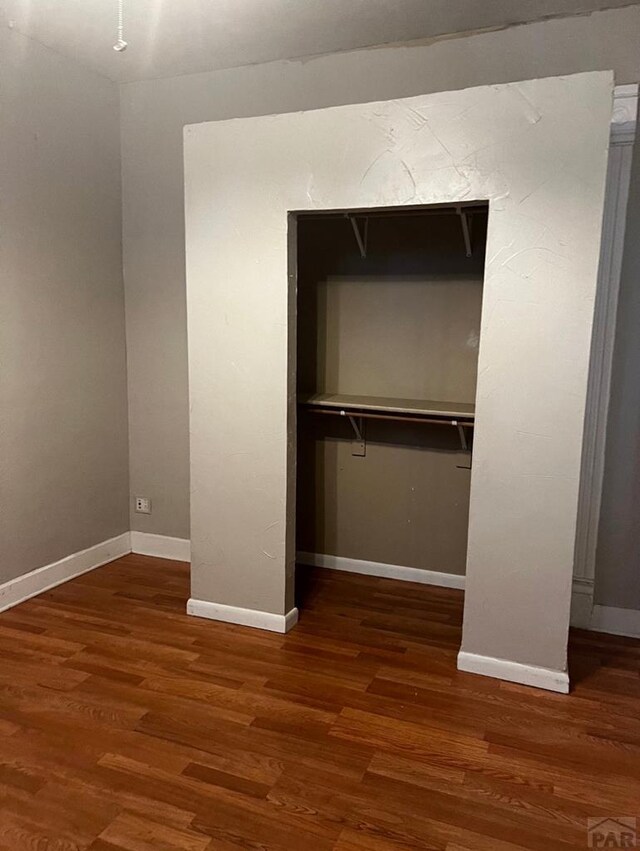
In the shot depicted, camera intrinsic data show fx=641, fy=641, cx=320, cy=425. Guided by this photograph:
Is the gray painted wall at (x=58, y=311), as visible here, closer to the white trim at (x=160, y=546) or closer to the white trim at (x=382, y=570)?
the white trim at (x=160, y=546)

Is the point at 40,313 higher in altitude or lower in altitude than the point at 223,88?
lower

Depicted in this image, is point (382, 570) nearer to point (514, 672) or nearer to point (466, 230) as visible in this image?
point (514, 672)

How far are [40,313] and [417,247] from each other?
198 centimetres

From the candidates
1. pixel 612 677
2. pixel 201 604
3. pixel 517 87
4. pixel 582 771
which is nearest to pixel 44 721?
pixel 201 604

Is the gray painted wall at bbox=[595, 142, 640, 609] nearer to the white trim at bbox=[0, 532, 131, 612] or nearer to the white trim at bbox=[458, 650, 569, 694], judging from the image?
the white trim at bbox=[458, 650, 569, 694]

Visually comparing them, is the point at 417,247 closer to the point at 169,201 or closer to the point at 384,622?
the point at 169,201

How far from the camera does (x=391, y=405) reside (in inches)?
129

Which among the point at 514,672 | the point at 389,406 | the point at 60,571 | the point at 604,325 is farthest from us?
the point at 60,571

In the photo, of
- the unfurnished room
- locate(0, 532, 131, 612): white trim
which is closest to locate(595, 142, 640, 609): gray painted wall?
the unfurnished room

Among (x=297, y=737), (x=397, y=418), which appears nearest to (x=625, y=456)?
(x=397, y=418)

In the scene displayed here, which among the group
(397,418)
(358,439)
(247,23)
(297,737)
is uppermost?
(247,23)

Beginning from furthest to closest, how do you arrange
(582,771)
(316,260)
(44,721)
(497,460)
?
(316,260) → (497,460) → (44,721) → (582,771)

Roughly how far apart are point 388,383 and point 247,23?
6.08ft

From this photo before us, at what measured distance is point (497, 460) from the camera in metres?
2.55
